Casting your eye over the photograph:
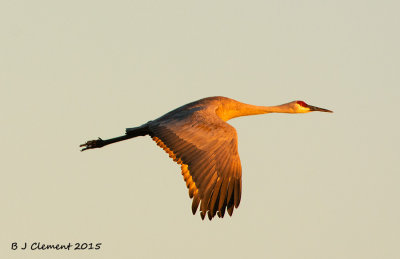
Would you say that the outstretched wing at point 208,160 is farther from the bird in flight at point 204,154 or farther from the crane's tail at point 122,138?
the crane's tail at point 122,138

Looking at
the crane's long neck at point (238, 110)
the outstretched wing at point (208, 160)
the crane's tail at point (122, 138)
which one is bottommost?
the outstretched wing at point (208, 160)

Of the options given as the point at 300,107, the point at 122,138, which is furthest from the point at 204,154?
the point at 300,107

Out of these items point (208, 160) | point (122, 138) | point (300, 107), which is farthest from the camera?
point (300, 107)

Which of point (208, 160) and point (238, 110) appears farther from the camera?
point (238, 110)

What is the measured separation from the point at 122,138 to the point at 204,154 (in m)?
3.71

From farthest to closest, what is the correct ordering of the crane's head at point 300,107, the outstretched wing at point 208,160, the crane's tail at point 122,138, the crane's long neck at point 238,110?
the crane's head at point 300,107, the crane's long neck at point 238,110, the crane's tail at point 122,138, the outstretched wing at point 208,160

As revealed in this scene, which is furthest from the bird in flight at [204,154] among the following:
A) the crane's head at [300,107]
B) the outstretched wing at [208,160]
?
the crane's head at [300,107]

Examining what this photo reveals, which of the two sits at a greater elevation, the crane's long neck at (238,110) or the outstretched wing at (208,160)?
the crane's long neck at (238,110)

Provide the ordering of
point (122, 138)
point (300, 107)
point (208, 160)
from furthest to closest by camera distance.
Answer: point (300, 107) → point (122, 138) → point (208, 160)

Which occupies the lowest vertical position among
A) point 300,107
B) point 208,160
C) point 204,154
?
point 208,160

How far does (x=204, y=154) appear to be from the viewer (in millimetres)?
11336

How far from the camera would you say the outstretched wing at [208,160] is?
35.9 feet

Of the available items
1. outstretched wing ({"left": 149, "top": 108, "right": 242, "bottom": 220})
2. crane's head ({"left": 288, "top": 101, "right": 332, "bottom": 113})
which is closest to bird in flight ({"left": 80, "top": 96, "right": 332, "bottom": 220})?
outstretched wing ({"left": 149, "top": 108, "right": 242, "bottom": 220})

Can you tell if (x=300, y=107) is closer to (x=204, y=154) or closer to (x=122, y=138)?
(x=122, y=138)
